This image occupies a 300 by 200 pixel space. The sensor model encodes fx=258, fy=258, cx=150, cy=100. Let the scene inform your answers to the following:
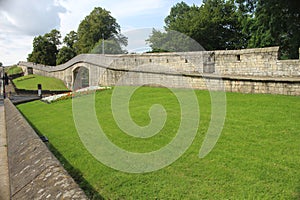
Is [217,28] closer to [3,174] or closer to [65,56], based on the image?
[65,56]

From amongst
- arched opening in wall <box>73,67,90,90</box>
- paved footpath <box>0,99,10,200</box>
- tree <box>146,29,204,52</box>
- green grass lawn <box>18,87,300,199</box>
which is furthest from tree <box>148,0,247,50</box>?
paved footpath <box>0,99,10,200</box>

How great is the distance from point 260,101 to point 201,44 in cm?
3130

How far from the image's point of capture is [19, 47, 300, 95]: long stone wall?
29.1ft

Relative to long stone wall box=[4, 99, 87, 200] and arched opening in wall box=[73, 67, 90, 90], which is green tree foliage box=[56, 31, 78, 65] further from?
long stone wall box=[4, 99, 87, 200]

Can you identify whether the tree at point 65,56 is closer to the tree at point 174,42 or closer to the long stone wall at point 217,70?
the tree at point 174,42

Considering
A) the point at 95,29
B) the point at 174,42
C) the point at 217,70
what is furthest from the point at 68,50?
the point at 217,70

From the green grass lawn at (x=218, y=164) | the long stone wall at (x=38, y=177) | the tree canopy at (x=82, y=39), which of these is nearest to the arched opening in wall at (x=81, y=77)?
the tree canopy at (x=82, y=39)

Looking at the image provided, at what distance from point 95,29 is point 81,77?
25222 millimetres

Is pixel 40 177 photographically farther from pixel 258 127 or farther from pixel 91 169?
pixel 258 127

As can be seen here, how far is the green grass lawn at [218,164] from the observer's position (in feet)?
10.3

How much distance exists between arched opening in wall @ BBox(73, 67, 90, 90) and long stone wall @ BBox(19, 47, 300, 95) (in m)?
8.59

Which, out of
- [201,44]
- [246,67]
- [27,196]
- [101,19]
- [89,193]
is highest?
[101,19]

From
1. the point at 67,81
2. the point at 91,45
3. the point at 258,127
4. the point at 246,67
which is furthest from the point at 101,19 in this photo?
the point at 258,127

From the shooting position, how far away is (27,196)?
8.05ft
